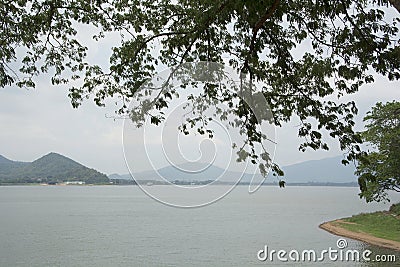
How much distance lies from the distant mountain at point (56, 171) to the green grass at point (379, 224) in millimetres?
93992

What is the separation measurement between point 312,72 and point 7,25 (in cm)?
406

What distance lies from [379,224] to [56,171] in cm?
10448

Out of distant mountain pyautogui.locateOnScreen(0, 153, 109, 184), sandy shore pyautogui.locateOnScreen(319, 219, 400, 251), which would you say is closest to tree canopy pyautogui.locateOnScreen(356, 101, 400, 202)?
sandy shore pyautogui.locateOnScreen(319, 219, 400, 251)

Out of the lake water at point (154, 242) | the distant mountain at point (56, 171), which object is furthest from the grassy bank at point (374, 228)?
the distant mountain at point (56, 171)

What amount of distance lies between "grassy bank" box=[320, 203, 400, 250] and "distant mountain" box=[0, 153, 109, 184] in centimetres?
9201

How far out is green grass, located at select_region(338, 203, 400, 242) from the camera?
1139 inches

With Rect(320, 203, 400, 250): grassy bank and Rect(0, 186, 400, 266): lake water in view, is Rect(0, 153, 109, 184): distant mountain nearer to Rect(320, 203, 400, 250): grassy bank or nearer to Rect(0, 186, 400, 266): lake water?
Rect(0, 186, 400, 266): lake water

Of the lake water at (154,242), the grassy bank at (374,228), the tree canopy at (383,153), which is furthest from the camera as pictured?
the grassy bank at (374,228)

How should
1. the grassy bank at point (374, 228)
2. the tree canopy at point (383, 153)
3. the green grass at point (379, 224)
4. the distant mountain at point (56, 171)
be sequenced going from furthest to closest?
the distant mountain at point (56, 171), the green grass at point (379, 224), the grassy bank at point (374, 228), the tree canopy at point (383, 153)

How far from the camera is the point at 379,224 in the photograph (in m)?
32.8

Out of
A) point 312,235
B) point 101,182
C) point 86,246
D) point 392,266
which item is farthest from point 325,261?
point 101,182

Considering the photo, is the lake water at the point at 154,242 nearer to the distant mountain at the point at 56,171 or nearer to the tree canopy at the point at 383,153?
the tree canopy at the point at 383,153

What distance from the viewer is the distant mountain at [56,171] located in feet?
405

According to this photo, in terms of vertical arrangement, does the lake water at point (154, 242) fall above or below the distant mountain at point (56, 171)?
below
